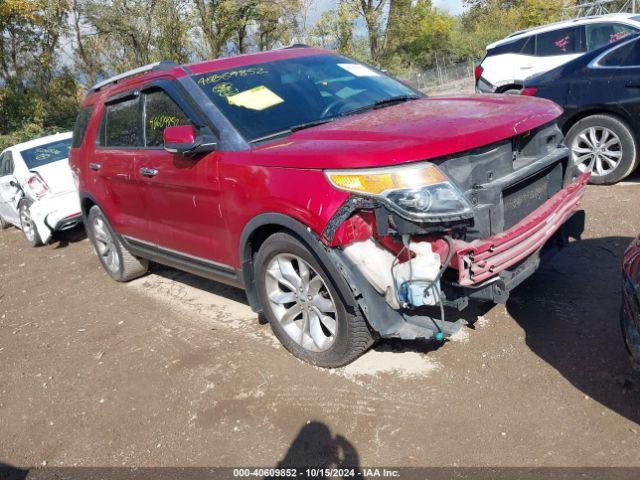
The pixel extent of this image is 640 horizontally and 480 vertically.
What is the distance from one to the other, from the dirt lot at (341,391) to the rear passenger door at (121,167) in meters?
0.90

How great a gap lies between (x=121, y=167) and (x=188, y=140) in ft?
4.94

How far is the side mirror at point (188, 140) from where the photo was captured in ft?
11.4

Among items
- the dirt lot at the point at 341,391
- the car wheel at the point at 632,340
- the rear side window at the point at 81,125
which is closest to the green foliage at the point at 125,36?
the rear side window at the point at 81,125

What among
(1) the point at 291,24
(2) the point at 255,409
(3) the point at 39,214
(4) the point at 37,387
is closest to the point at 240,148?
(2) the point at 255,409

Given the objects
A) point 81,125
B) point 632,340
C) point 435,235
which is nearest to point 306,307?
point 435,235

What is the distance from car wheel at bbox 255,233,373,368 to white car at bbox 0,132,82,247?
4855mm

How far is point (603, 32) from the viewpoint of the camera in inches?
364

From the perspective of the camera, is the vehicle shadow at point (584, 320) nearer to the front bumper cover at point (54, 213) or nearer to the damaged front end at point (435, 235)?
the damaged front end at point (435, 235)

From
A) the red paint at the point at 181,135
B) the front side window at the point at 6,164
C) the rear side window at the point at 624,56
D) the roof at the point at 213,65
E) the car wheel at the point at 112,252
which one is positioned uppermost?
the roof at the point at 213,65

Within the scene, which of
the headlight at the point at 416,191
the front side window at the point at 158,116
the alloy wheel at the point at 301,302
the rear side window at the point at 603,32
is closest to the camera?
the headlight at the point at 416,191

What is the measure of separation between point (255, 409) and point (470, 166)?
1.82 meters

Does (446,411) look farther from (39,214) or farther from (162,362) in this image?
(39,214)

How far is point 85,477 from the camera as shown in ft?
9.52

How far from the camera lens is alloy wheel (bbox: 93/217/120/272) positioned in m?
5.72
